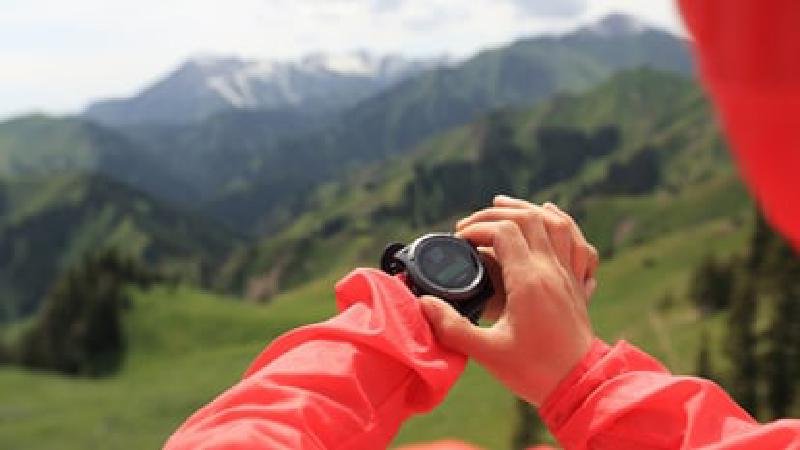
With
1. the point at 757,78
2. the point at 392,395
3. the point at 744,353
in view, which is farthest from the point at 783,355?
the point at 757,78

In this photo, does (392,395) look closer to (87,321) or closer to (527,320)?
(527,320)

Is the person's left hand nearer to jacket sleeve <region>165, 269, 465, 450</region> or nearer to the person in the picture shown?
the person

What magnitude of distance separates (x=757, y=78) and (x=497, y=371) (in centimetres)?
148

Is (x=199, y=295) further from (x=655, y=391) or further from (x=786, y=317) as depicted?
(x=655, y=391)

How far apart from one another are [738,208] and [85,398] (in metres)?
120

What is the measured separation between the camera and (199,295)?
96688 mm

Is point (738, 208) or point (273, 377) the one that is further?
point (738, 208)

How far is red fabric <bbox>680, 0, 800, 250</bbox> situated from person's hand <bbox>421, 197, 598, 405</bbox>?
130 centimetres

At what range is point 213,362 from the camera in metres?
71.6

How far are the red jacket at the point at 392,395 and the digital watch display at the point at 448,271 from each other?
4.7 inches

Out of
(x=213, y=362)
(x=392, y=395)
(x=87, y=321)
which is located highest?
(x=392, y=395)

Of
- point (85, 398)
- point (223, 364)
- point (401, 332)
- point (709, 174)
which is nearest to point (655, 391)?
point (401, 332)

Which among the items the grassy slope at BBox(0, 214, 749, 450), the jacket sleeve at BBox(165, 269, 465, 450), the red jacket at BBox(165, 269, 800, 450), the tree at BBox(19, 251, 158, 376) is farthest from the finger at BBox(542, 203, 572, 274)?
the tree at BBox(19, 251, 158, 376)

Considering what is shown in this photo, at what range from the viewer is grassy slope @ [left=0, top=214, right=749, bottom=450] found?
153ft
